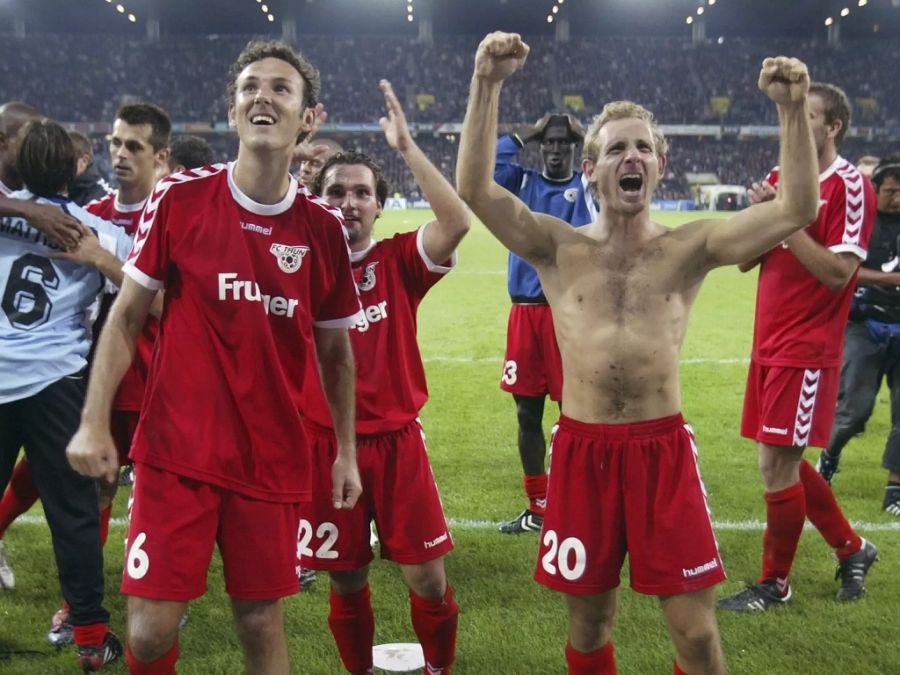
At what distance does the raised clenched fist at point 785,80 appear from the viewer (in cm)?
263

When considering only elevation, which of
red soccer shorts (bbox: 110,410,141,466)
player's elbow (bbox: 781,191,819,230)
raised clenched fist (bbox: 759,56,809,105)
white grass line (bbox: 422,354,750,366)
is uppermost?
raised clenched fist (bbox: 759,56,809,105)

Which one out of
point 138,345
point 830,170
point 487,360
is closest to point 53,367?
point 138,345

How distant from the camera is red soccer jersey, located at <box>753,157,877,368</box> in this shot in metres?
4.14

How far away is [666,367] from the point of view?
302 centimetres

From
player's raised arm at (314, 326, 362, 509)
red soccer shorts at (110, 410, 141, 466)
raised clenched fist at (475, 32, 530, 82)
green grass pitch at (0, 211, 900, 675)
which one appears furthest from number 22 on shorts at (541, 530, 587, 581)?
red soccer shorts at (110, 410, 141, 466)

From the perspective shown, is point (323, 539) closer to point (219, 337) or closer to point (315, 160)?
point (219, 337)

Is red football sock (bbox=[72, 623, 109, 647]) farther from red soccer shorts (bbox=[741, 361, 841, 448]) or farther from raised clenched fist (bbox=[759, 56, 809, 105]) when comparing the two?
raised clenched fist (bbox=[759, 56, 809, 105])

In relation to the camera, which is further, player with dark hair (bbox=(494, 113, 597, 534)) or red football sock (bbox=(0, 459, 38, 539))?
player with dark hair (bbox=(494, 113, 597, 534))

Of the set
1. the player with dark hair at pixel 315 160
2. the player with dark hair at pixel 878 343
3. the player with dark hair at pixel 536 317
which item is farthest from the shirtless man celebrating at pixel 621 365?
the player with dark hair at pixel 878 343

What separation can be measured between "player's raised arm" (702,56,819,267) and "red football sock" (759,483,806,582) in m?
1.70

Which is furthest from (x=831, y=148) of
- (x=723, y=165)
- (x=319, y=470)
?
(x=723, y=165)

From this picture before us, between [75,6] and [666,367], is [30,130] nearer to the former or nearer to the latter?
[666,367]

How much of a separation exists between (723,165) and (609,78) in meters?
8.87

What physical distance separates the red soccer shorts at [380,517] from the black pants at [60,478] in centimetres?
100
